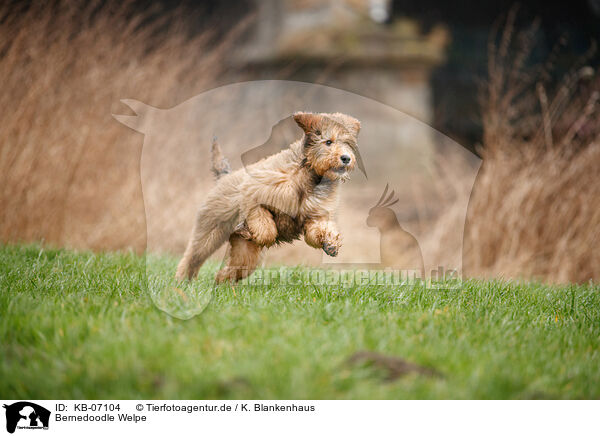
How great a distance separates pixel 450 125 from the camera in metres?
10.0

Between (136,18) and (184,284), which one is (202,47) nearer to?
(136,18)

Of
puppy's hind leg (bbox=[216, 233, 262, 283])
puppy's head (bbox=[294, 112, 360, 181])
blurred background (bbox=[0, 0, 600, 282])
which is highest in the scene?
blurred background (bbox=[0, 0, 600, 282])

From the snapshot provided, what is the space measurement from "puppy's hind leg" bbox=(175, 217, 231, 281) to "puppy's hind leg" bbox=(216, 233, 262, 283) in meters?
0.18

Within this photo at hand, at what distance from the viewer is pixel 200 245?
11.4 ft

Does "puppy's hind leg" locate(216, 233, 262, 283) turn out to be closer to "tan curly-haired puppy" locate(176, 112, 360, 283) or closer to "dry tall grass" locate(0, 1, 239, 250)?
"tan curly-haired puppy" locate(176, 112, 360, 283)

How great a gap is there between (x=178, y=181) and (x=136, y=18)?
7.45 feet

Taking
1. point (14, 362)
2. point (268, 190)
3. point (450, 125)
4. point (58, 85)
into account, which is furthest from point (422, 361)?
point (450, 125)

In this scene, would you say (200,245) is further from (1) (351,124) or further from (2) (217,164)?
(1) (351,124)

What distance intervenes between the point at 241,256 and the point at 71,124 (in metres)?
4.18

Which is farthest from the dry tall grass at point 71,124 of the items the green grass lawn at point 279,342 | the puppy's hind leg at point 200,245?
the puppy's hind leg at point 200,245

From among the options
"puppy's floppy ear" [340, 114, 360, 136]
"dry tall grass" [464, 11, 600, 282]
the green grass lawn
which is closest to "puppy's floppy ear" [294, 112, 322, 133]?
"puppy's floppy ear" [340, 114, 360, 136]

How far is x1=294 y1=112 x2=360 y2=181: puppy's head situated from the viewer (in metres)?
3.00

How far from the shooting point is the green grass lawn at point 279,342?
2.02 metres
